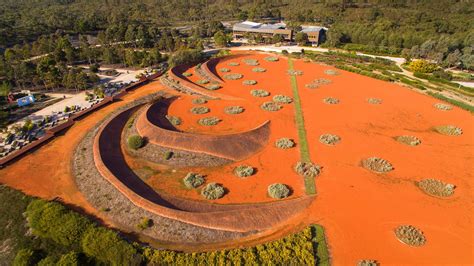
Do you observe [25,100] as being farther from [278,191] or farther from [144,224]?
[278,191]

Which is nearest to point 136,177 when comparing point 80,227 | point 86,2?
point 80,227

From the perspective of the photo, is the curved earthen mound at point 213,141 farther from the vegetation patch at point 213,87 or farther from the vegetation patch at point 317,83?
the vegetation patch at point 317,83

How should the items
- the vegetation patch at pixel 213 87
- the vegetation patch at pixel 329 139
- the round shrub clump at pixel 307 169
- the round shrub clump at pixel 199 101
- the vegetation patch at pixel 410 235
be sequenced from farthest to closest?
1. the vegetation patch at pixel 213 87
2. the round shrub clump at pixel 199 101
3. the vegetation patch at pixel 329 139
4. the round shrub clump at pixel 307 169
5. the vegetation patch at pixel 410 235

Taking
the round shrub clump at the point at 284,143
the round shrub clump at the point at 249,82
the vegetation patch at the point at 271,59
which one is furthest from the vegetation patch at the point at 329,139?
the vegetation patch at the point at 271,59

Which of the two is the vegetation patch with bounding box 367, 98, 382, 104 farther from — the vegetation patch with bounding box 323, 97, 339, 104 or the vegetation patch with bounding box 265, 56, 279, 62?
the vegetation patch with bounding box 265, 56, 279, 62

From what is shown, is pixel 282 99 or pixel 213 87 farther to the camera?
pixel 213 87

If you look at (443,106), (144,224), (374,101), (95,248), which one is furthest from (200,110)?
(443,106)

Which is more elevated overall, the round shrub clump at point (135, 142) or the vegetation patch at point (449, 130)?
the round shrub clump at point (135, 142)
